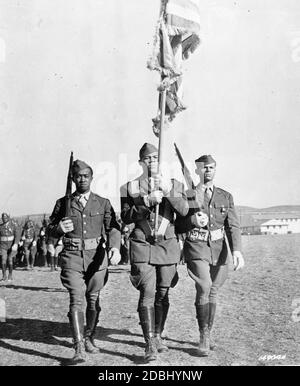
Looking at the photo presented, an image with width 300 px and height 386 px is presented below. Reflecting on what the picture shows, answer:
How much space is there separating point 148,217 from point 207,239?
2.86 ft

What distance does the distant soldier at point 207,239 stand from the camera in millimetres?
5535

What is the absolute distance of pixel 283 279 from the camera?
11227mm

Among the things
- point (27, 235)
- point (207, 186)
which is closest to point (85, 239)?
point (207, 186)

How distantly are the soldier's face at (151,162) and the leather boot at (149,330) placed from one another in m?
1.61

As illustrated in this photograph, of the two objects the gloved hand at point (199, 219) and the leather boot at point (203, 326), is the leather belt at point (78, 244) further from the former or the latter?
the leather boot at point (203, 326)

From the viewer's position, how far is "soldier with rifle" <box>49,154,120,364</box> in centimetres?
542

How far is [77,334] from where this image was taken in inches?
203

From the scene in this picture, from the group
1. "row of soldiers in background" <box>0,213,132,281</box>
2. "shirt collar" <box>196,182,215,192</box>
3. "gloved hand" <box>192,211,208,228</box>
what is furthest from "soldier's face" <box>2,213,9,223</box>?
"gloved hand" <box>192,211,208,228</box>

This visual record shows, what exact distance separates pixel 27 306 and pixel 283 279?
5.96 m

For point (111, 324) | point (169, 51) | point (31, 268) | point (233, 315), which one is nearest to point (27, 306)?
point (111, 324)

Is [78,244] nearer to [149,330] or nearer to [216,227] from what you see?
[149,330]

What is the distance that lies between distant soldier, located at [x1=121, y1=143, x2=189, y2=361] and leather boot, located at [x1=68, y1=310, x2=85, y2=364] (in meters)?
0.70

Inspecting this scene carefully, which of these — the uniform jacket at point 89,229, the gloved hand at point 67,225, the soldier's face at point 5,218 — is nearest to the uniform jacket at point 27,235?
the soldier's face at point 5,218
